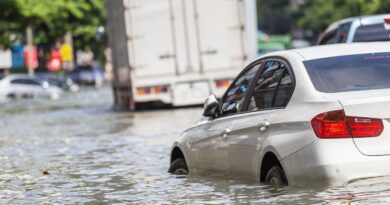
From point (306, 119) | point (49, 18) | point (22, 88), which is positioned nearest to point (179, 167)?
point (306, 119)

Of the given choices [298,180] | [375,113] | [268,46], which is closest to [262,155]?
[298,180]

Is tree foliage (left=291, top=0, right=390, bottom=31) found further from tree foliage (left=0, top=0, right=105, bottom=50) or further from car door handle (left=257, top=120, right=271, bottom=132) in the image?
car door handle (left=257, top=120, right=271, bottom=132)

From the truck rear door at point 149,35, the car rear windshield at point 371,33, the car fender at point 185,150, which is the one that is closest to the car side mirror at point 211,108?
the car fender at point 185,150

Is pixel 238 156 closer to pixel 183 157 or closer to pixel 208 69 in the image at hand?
pixel 183 157

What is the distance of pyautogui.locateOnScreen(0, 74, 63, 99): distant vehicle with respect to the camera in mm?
56531

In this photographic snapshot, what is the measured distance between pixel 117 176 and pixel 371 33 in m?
6.00

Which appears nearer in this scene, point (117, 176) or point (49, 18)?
point (117, 176)

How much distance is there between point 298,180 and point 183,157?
3.03m

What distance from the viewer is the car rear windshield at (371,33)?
1625 centimetres

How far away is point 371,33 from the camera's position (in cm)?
1675

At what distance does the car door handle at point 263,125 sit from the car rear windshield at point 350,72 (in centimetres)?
53

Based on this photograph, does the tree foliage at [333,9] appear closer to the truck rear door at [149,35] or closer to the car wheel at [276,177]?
the truck rear door at [149,35]

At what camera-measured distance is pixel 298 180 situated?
8.27 metres

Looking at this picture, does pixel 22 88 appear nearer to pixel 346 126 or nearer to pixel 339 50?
pixel 339 50
